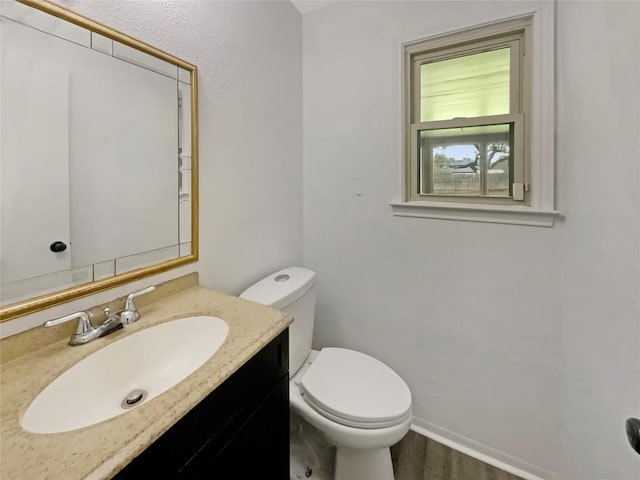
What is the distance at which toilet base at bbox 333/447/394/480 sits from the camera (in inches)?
47.5

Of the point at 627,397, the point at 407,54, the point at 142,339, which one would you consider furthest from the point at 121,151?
the point at 627,397

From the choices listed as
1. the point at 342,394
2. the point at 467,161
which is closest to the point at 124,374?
the point at 342,394

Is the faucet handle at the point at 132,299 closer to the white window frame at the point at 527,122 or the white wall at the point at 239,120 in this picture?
the white wall at the point at 239,120

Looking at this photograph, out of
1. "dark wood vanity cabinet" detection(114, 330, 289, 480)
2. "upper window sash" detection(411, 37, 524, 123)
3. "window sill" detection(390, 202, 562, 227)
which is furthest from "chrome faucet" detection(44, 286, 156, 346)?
"upper window sash" detection(411, 37, 524, 123)

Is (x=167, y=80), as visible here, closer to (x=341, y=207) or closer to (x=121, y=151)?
(x=121, y=151)

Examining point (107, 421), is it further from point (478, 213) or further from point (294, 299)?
point (478, 213)

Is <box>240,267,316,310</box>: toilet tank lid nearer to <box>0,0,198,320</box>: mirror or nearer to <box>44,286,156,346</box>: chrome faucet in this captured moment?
<box>0,0,198,320</box>: mirror

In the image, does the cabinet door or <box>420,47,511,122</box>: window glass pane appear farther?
<box>420,47,511,122</box>: window glass pane

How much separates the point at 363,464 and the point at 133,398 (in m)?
0.95

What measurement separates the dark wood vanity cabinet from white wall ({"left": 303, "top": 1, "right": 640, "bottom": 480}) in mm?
858

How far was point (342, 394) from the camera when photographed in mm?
1194

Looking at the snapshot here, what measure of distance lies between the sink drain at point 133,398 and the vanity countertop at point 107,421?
0.31ft

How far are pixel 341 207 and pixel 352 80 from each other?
673 mm

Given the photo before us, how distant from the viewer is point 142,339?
2.72ft
